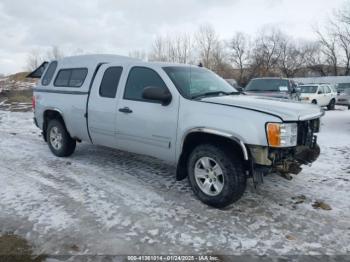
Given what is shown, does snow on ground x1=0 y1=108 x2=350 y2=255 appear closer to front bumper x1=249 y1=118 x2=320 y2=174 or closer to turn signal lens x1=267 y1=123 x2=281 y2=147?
front bumper x1=249 y1=118 x2=320 y2=174

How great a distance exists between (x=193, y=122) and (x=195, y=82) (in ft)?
2.95

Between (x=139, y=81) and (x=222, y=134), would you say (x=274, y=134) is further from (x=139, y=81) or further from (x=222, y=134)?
(x=139, y=81)

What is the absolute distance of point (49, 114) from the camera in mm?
6906

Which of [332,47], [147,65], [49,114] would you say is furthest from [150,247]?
[332,47]

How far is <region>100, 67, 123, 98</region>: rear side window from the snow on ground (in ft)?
4.55

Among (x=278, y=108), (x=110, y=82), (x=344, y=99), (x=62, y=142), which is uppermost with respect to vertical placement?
(x=110, y=82)

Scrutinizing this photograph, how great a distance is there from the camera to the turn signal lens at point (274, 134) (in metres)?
3.74

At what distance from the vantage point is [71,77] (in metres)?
6.47

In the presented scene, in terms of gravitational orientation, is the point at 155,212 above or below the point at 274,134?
below

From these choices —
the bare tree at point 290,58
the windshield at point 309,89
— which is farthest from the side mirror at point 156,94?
the bare tree at point 290,58

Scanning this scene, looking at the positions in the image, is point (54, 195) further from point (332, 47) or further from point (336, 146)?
point (332, 47)

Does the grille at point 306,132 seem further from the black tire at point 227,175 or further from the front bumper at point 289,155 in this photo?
the black tire at point 227,175

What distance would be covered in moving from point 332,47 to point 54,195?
70.4 meters

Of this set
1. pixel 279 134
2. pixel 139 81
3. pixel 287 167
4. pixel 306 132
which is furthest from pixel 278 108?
pixel 139 81
